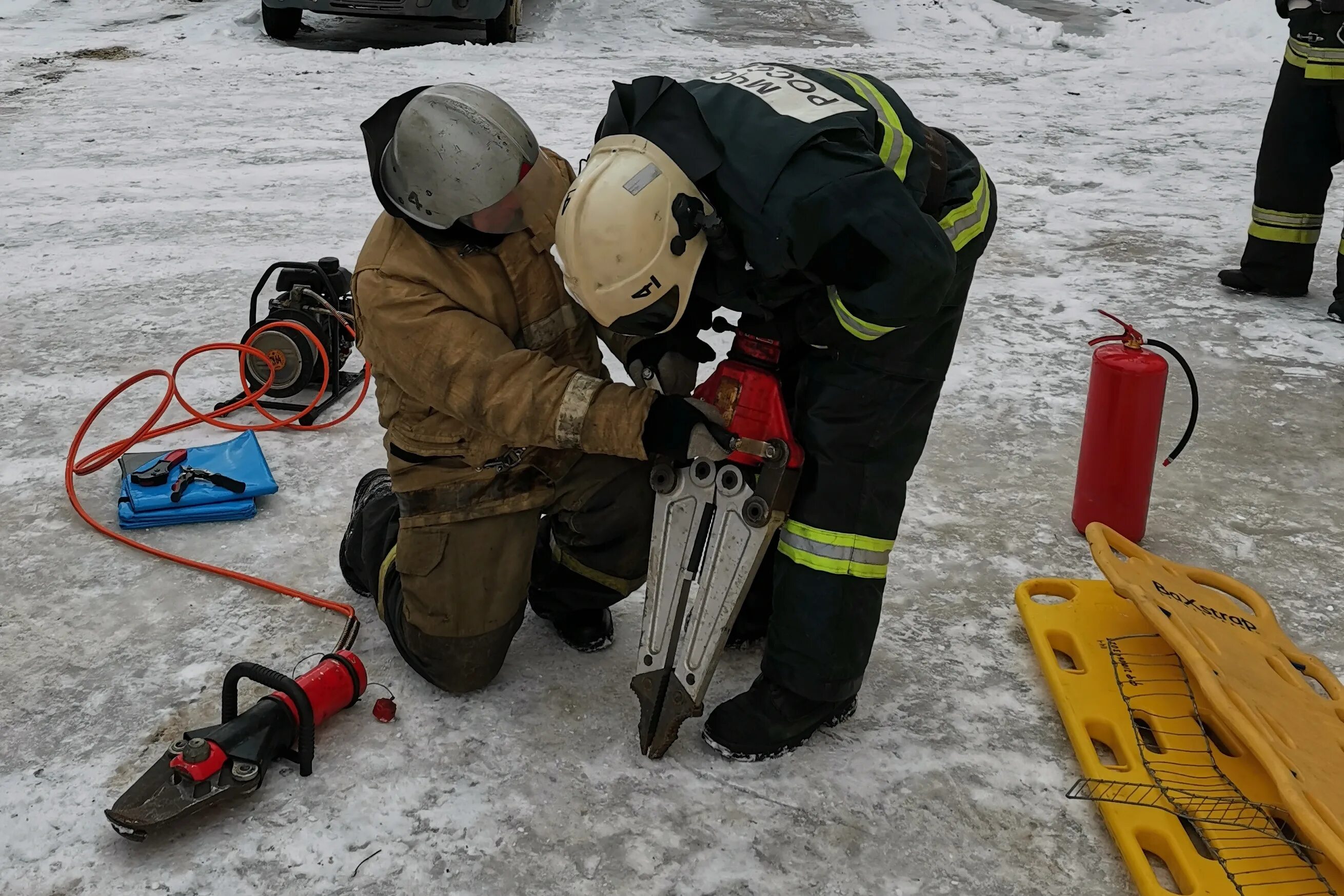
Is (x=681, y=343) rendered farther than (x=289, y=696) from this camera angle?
Yes

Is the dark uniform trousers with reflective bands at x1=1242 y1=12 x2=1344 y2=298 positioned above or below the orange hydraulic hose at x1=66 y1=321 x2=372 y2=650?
above

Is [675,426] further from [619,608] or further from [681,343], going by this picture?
[619,608]

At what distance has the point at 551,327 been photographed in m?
2.50

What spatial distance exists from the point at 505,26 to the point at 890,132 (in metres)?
8.24

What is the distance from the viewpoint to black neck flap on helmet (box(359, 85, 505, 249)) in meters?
2.26

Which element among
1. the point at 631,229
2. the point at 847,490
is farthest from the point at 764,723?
the point at 631,229

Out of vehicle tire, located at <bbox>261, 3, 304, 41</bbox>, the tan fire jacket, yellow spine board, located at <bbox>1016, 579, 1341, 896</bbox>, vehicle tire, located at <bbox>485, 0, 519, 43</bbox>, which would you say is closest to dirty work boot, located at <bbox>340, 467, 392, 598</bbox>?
the tan fire jacket

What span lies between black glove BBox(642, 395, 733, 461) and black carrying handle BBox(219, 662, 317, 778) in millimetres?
835

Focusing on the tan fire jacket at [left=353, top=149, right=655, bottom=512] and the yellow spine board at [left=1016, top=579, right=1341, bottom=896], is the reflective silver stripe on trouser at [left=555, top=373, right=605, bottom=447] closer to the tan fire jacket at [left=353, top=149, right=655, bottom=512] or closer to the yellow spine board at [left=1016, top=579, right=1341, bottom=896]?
the tan fire jacket at [left=353, top=149, right=655, bottom=512]

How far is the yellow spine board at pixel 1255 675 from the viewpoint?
2.01 metres

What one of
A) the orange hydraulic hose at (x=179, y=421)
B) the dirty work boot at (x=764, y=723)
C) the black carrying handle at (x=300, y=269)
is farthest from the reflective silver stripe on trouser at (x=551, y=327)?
the black carrying handle at (x=300, y=269)

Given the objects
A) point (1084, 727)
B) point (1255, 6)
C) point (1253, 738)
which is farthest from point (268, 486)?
point (1255, 6)

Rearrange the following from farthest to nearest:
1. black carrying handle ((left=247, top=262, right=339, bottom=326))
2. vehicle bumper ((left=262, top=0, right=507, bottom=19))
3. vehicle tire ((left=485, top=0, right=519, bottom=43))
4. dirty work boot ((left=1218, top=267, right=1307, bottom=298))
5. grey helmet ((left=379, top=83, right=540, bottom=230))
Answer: vehicle tire ((left=485, top=0, right=519, bottom=43)) → vehicle bumper ((left=262, top=0, right=507, bottom=19)) → dirty work boot ((left=1218, top=267, right=1307, bottom=298)) → black carrying handle ((left=247, top=262, right=339, bottom=326)) → grey helmet ((left=379, top=83, right=540, bottom=230))

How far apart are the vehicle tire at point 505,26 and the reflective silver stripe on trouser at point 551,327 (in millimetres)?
7596
